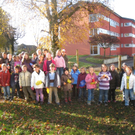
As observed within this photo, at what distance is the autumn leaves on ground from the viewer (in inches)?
163

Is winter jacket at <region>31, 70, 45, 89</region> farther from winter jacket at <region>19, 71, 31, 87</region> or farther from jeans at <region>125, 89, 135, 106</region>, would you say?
jeans at <region>125, 89, 135, 106</region>

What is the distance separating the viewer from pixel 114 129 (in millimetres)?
4172

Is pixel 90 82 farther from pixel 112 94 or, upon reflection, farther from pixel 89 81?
pixel 112 94

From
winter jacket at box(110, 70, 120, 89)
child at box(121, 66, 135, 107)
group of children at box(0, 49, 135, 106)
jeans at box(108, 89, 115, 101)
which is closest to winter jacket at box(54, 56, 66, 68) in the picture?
group of children at box(0, 49, 135, 106)

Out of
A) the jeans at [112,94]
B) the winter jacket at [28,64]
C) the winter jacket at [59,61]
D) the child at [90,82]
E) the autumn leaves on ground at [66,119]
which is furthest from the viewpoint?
the winter jacket at [59,61]

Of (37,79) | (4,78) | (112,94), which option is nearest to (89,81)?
(112,94)

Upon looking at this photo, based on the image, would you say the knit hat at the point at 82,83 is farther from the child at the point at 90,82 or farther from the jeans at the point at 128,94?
the jeans at the point at 128,94

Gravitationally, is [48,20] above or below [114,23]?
below

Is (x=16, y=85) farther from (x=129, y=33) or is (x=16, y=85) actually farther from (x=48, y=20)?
(x=129, y=33)

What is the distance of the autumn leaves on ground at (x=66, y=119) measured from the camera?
4.13 meters

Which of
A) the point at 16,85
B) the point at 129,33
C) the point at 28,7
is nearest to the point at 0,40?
the point at 28,7

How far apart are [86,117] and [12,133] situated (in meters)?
2.45

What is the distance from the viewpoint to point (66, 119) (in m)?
4.86

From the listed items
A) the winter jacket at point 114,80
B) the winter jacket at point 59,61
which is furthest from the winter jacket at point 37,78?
the winter jacket at point 114,80
